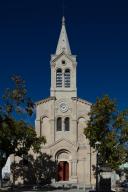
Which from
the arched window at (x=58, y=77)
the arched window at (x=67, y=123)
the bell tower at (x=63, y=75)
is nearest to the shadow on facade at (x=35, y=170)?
the arched window at (x=67, y=123)

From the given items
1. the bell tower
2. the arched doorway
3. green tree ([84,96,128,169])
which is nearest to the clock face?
the bell tower

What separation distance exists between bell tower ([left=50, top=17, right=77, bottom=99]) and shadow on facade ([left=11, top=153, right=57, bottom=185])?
31.1 ft

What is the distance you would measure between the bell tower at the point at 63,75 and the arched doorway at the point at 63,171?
971cm

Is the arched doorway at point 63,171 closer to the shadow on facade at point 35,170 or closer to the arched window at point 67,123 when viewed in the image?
the shadow on facade at point 35,170

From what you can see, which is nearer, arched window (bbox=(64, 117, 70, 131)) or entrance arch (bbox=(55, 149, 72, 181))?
entrance arch (bbox=(55, 149, 72, 181))

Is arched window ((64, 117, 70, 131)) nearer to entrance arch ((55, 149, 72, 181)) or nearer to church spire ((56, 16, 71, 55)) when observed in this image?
entrance arch ((55, 149, 72, 181))

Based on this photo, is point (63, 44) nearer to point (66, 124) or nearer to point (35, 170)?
point (66, 124)

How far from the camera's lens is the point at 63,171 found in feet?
207

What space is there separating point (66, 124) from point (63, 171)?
676cm

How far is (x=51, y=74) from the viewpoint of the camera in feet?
214

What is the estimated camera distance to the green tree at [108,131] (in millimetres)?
48850

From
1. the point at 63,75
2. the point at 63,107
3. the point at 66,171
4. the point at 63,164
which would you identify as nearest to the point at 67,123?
the point at 63,107

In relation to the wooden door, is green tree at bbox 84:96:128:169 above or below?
above

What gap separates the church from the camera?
6259cm
